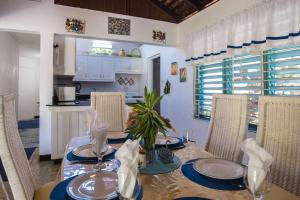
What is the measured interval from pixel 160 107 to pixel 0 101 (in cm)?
417

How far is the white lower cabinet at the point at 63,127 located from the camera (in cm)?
298

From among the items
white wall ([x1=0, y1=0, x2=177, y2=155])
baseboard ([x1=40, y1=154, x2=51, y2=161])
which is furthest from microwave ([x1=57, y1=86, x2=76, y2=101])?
baseboard ([x1=40, y1=154, x2=51, y2=161])

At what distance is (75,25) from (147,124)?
110 inches

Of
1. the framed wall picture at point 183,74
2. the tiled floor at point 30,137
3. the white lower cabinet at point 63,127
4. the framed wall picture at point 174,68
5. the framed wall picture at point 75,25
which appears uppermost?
the framed wall picture at point 75,25

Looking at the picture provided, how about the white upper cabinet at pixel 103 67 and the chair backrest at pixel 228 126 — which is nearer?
the chair backrest at pixel 228 126

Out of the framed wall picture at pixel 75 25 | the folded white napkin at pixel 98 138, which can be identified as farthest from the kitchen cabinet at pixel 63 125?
the folded white napkin at pixel 98 138

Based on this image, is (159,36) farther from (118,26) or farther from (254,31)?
(254,31)

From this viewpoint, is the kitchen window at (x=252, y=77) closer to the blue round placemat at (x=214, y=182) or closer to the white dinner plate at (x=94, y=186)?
the blue round placemat at (x=214, y=182)

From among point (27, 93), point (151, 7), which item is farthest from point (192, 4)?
point (27, 93)

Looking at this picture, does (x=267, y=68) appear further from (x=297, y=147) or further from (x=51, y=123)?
(x=51, y=123)

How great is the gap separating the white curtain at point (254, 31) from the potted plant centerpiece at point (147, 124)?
1752 millimetres

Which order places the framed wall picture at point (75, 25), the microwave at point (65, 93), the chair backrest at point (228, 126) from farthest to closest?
the microwave at point (65, 93), the framed wall picture at point (75, 25), the chair backrest at point (228, 126)

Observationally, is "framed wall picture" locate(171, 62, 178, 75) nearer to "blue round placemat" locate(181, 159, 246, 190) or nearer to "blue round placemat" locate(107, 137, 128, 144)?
"blue round placemat" locate(107, 137, 128, 144)

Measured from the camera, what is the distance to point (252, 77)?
8.17 feet
